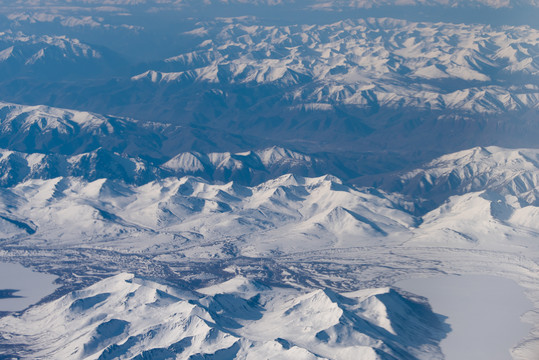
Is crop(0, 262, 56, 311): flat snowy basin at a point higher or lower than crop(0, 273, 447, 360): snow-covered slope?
lower

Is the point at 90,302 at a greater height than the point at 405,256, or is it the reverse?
the point at 90,302

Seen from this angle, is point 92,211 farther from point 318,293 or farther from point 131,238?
point 318,293

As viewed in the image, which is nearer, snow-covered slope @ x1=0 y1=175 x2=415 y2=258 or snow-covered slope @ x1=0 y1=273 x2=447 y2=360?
snow-covered slope @ x1=0 y1=273 x2=447 y2=360

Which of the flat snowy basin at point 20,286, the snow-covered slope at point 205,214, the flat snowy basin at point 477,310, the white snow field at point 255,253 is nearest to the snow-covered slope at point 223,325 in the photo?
the white snow field at point 255,253

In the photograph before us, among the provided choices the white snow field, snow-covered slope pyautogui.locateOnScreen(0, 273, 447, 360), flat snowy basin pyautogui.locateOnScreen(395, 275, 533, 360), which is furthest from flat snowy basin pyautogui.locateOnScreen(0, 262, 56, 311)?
flat snowy basin pyautogui.locateOnScreen(395, 275, 533, 360)

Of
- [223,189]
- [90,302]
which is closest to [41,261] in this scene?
[90,302]

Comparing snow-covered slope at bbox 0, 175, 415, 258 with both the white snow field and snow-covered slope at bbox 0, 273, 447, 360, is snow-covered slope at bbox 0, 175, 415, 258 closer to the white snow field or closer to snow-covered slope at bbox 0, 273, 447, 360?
the white snow field

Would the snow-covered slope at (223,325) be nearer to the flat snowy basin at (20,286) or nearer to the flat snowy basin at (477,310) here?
the flat snowy basin at (477,310)
